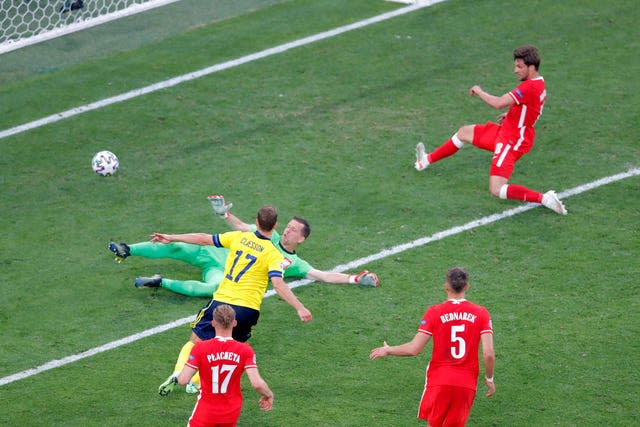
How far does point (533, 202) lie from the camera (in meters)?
12.9

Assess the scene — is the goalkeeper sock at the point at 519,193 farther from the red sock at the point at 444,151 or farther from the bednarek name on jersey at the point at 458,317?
the bednarek name on jersey at the point at 458,317

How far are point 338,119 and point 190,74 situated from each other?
8.26 feet

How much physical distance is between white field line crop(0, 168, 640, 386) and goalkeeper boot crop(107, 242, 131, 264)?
0.90 m

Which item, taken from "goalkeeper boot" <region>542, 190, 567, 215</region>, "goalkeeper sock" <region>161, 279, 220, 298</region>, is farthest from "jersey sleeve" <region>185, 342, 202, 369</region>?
"goalkeeper boot" <region>542, 190, 567, 215</region>

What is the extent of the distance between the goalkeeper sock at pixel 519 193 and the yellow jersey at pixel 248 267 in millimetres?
4062

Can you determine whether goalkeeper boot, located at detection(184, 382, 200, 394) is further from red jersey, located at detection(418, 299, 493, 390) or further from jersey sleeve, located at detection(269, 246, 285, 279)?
red jersey, located at detection(418, 299, 493, 390)

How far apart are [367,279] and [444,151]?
8.54ft

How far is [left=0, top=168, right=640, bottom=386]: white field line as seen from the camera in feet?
34.0

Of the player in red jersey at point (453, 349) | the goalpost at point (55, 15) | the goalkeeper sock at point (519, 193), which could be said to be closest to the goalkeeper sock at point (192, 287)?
the player in red jersey at point (453, 349)

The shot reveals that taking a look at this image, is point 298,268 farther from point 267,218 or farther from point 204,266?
point 267,218

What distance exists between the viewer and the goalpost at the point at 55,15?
15.9 meters

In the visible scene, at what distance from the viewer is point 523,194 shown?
12.7 metres

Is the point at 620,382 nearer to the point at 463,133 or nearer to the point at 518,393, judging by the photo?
the point at 518,393

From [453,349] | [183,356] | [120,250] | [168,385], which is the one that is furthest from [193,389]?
[453,349]
